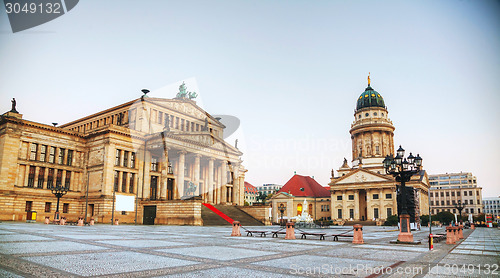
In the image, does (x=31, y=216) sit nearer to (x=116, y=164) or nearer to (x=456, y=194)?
(x=116, y=164)

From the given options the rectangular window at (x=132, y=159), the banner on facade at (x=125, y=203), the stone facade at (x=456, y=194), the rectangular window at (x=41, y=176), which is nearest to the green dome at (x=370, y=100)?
the stone facade at (x=456, y=194)

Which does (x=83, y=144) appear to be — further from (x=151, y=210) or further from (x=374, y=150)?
(x=374, y=150)

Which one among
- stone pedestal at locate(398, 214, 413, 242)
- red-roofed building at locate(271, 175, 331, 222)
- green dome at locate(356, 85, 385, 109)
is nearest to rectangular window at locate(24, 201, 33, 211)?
stone pedestal at locate(398, 214, 413, 242)

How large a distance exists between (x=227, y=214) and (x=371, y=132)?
2600 inches

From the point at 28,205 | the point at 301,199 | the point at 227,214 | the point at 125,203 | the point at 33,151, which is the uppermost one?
the point at 33,151

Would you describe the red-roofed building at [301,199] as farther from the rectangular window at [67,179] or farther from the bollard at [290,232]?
the bollard at [290,232]

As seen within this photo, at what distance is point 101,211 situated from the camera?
150 ft

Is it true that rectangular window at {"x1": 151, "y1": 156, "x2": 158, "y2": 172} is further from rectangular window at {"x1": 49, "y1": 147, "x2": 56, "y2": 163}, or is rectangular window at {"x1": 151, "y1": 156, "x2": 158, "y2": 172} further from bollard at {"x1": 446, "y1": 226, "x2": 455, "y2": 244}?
bollard at {"x1": 446, "y1": 226, "x2": 455, "y2": 244}

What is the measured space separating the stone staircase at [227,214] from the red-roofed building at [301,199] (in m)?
38.3

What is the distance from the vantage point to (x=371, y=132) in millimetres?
103062

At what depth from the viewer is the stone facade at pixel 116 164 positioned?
1716 inches

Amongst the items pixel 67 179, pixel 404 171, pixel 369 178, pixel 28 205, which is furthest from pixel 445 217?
pixel 28 205

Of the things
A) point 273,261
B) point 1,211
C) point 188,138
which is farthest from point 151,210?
point 273,261

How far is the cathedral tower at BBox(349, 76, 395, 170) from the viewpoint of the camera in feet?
334
